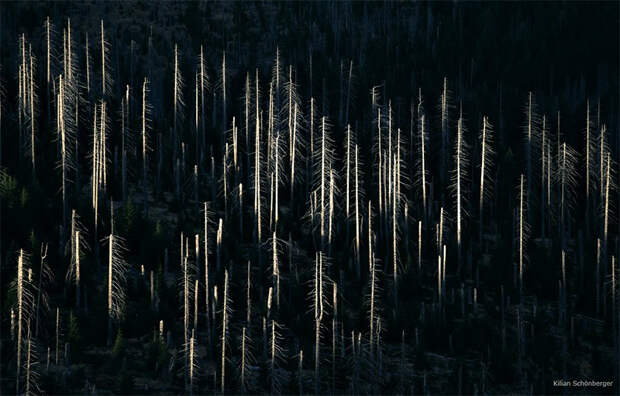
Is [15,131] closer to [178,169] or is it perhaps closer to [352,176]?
[178,169]

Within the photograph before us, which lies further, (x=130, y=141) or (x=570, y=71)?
(x=570, y=71)

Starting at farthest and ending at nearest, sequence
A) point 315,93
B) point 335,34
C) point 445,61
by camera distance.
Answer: point 335,34 < point 445,61 < point 315,93

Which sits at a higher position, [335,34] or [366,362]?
[335,34]

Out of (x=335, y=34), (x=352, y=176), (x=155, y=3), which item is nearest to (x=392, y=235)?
(x=352, y=176)

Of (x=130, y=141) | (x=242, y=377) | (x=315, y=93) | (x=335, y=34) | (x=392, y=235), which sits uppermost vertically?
(x=335, y=34)

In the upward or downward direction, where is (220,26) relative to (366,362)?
upward

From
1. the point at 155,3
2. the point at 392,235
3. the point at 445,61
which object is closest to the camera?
the point at 392,235

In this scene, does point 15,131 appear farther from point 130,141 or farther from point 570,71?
point 570,71

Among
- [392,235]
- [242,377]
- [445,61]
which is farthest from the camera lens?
[445,61]

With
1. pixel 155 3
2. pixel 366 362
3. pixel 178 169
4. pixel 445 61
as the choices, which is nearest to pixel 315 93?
pixel 445 61
